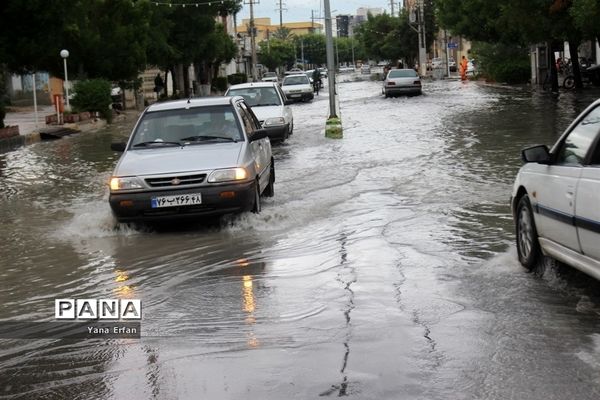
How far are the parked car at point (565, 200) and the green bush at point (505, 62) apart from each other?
153 feet

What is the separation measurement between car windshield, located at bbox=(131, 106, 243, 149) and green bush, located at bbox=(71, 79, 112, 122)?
23.9 m

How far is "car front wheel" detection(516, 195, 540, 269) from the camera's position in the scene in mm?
6801

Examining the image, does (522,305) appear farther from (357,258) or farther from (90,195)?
(90,195)

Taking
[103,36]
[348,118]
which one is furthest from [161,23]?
[348,118]

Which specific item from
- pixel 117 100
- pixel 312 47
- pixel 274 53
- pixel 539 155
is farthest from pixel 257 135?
pixel 312 47

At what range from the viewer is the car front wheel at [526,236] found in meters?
6.80

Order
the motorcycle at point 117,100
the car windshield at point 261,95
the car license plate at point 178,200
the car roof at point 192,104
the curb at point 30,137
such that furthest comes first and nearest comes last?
1. the motorcycle at point 117,100
2. the curb at point 30,137
3. the car windshield at point 261,95
4. the car roof at point 192,104
5. the car license plate at point 178,200

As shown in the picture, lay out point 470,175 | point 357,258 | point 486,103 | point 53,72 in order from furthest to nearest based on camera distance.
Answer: point 53,72, point 486,103, point 470,175, point 357,258

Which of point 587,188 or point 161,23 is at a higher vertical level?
point 161,23

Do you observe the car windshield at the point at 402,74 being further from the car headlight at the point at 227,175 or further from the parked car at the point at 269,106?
the car headlight at the point at 227,175

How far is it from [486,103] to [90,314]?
29.1 m

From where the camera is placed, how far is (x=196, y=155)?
385 inches

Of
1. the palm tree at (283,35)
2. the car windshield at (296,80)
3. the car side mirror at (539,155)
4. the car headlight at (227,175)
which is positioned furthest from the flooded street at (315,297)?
the palm tree at (283,35)

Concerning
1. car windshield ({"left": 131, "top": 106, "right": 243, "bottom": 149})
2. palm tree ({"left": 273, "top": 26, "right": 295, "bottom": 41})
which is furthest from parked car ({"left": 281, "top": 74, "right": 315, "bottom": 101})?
palm tree ({"left": 273, "top": 26, "right": 295, "bottom": 41})
